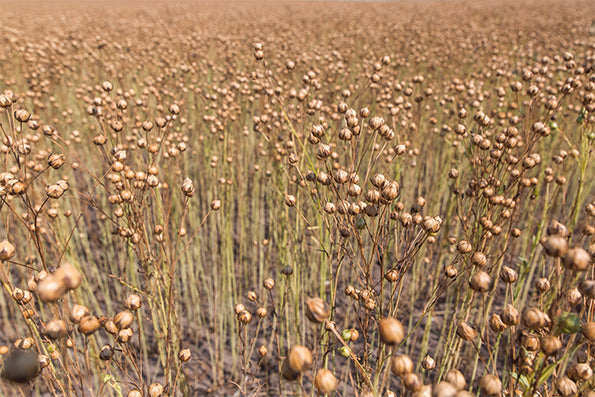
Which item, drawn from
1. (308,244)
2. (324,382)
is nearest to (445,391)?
(324,382)

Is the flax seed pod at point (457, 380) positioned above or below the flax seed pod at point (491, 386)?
below

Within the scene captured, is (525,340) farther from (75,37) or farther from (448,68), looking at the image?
(75,37)

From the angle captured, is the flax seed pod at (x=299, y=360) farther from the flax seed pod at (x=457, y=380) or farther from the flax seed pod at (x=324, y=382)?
the flax seed pod at (x=457, y=380)

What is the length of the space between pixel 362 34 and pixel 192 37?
305 centimetres

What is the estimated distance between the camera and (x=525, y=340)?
0.72 metres

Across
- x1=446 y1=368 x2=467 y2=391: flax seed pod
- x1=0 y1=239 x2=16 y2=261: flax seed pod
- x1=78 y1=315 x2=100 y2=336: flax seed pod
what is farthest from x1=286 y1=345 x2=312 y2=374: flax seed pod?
x1=0 y1=239 x2=16 y2=261: flax seed pod

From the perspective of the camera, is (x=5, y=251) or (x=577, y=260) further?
(x=5, y=251)

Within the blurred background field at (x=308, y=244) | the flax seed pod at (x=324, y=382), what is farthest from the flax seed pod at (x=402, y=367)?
the flax seed pod at (x=324, y=382)

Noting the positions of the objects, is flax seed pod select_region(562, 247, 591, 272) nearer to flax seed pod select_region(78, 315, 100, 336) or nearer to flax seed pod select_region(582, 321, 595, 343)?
flax seed pod select_region(582, 321, 595, 343)

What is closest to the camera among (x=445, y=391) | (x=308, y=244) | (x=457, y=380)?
(x=445, y=391)

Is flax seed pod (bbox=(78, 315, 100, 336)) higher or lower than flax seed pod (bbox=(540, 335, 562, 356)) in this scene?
lower

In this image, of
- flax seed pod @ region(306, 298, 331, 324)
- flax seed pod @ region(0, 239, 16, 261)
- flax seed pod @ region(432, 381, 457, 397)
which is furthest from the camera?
flax seed pod @ region(0, 239, 16, 261)

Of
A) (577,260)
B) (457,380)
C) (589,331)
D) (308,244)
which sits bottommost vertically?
(308,244)

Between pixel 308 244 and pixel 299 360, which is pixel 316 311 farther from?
pixel 308 244
